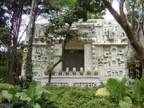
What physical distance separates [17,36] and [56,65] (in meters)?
3.79

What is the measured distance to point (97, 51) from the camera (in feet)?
34.2

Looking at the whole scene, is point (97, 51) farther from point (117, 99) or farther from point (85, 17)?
point (117, 99)

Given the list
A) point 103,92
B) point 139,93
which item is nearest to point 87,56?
point 103,92

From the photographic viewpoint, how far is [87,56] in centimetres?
1052

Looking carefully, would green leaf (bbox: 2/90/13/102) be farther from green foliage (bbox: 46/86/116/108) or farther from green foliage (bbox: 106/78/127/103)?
green foliage (bbox: 106/78/127/103)

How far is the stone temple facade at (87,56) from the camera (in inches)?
388

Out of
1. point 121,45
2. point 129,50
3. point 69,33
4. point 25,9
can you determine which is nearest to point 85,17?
point 69,33

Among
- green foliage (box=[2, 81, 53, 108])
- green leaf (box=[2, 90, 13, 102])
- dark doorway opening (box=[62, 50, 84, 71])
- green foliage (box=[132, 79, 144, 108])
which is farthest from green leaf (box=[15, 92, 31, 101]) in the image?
dark doorway opening (box=[62, 50, 84, 71])

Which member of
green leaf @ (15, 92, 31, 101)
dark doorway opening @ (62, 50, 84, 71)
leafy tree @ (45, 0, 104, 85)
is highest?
leafy tree @ (45, 0, 104, 85)

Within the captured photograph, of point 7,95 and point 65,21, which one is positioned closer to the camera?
point 7,95

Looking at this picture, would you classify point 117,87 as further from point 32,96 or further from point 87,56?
point 87,56

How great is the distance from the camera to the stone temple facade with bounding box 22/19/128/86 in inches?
388

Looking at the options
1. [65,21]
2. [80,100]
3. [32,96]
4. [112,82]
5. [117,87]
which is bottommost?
[80,100]

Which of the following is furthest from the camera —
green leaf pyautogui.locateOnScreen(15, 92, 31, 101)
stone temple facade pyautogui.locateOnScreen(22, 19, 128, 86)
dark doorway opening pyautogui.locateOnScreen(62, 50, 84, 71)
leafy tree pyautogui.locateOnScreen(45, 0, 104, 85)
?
dark doorway opening pyautogui.locateOnScreen(62, 50, 84, 71)
